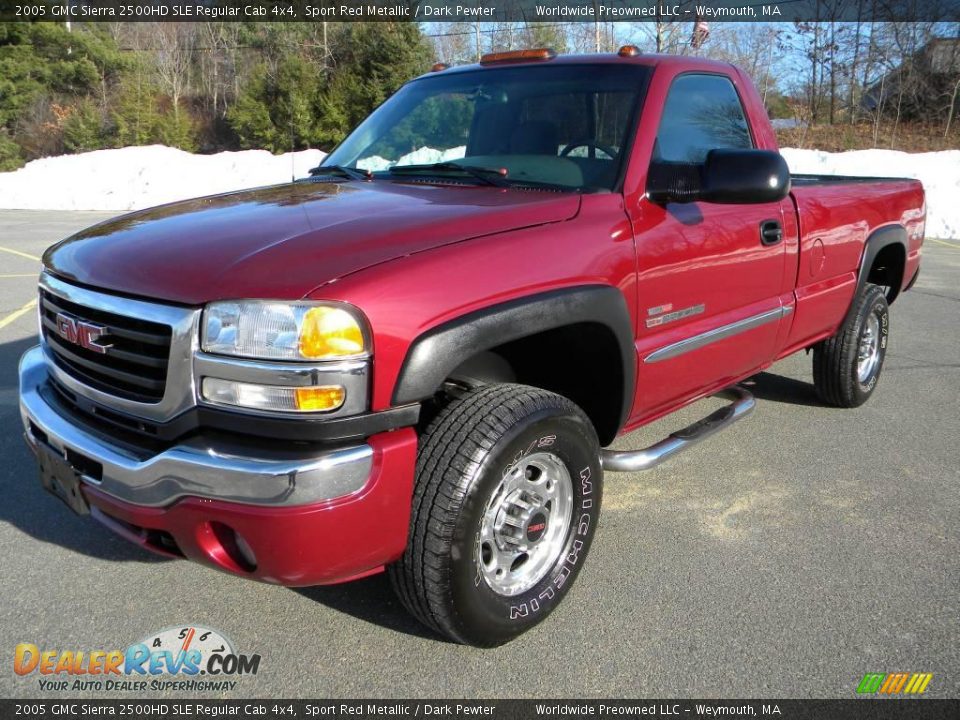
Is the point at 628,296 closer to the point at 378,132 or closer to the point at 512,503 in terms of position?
the point at 512,503

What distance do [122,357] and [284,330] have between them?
0.59m

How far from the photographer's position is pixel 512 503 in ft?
8.48

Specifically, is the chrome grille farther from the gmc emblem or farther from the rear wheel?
the rear wheel

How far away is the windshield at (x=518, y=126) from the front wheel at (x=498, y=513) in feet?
3.32

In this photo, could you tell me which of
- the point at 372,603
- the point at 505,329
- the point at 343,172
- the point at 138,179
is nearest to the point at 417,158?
the point at 343,172

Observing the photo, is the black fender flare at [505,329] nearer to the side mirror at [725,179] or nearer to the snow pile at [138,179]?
the side mirror at [725,179]

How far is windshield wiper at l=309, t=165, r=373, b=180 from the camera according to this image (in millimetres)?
3412

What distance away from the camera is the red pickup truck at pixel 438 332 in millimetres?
2064

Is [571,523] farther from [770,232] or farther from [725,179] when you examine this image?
[770,232]

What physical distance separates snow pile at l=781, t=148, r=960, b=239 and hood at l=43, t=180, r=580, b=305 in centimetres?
1367

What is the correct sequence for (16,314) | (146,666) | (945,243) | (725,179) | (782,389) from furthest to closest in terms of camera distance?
(945,243) < (16,314) < (782,389) < (725,179) < (146,666)

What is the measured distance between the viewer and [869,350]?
16.5 ft

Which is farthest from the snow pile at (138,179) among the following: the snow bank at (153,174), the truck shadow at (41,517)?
the truck shadow at (41,517)

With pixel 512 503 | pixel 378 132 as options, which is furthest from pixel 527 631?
pixel 378 132
